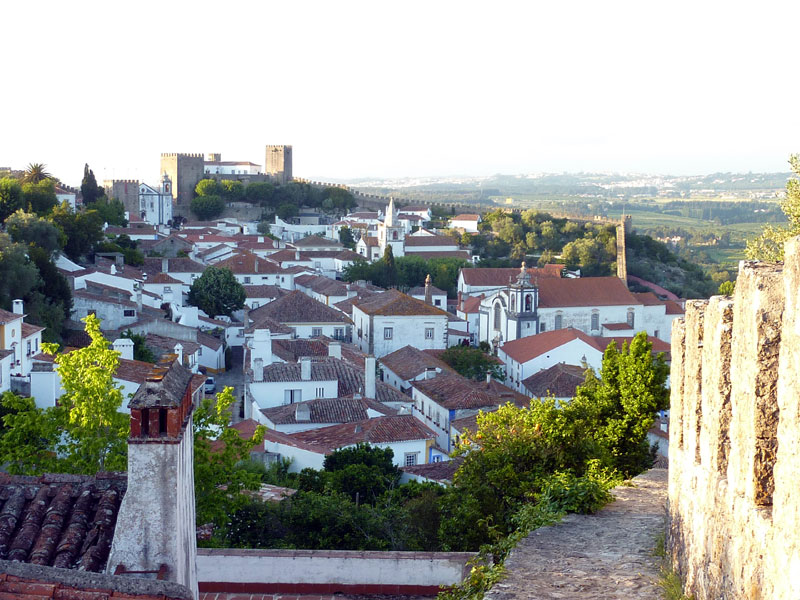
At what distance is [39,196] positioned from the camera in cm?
4322

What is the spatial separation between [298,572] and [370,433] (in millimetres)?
13320

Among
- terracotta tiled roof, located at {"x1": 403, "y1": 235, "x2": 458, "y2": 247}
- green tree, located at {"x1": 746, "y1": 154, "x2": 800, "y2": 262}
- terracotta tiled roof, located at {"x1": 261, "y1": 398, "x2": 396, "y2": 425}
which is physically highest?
green tree, located at {"x1": 746, "y1": 154, "x2": 800, "y2": 262}

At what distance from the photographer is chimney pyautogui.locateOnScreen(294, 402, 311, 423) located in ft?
79.3

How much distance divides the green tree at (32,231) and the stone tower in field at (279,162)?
56.2 m

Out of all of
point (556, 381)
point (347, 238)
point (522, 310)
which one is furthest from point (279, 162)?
→ point (556, 381)

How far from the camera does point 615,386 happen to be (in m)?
14.0

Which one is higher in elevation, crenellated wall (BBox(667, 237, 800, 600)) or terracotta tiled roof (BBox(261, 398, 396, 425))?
crenellated wall (BBox(667, 237, 800, 600))

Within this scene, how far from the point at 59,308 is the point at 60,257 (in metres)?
8.83

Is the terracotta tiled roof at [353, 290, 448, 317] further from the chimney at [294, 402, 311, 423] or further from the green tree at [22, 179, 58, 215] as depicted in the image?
the chimney at [294, 402, 311, 423]

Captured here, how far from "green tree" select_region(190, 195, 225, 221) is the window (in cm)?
5615

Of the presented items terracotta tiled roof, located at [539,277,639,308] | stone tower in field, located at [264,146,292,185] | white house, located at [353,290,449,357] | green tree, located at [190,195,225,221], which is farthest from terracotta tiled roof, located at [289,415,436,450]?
stone tower in field, located at [264,146,292,185]

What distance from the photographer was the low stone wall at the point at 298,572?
8.62 m

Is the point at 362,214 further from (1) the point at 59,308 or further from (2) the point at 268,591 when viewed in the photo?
(2) the point at 268,591

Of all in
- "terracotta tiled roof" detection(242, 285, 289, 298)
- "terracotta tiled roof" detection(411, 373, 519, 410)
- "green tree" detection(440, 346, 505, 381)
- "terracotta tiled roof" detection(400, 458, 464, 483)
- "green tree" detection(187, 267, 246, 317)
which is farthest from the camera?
"terracotta tiled roof" detection(242, 285, 289, 298)
